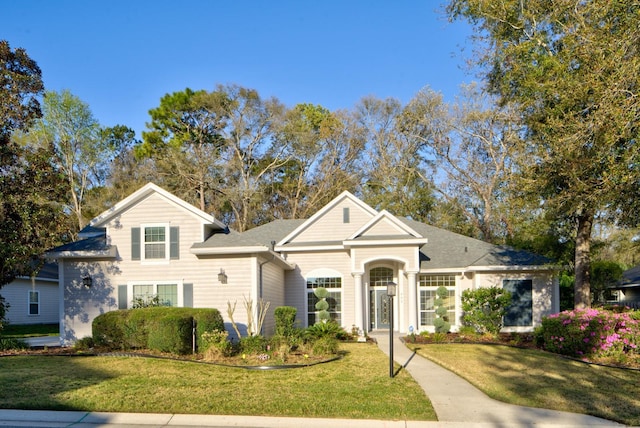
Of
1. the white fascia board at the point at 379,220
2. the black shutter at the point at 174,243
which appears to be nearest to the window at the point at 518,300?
the white fascia board at the point at 379,220

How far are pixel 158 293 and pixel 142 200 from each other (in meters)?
3.19

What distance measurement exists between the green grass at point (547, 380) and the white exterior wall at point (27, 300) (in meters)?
23.0

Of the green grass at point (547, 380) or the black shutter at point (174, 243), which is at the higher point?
the black shutter at point (174, 243)

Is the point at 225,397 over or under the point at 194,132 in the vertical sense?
under

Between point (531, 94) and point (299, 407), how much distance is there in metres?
11.4

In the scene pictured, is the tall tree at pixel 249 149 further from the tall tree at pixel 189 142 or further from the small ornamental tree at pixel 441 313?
the small ornamental tree at pixel 441 313

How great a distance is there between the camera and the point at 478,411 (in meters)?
9.06

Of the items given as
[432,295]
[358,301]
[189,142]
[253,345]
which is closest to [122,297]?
[253,345]

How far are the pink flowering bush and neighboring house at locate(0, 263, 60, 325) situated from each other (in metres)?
25.2

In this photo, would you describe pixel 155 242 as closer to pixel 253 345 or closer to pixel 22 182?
pixel 22 182

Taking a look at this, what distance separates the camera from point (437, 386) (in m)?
11.1

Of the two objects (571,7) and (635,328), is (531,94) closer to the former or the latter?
(571,7)

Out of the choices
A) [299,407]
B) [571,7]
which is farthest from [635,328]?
[299,407]

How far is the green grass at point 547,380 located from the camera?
372 inches
